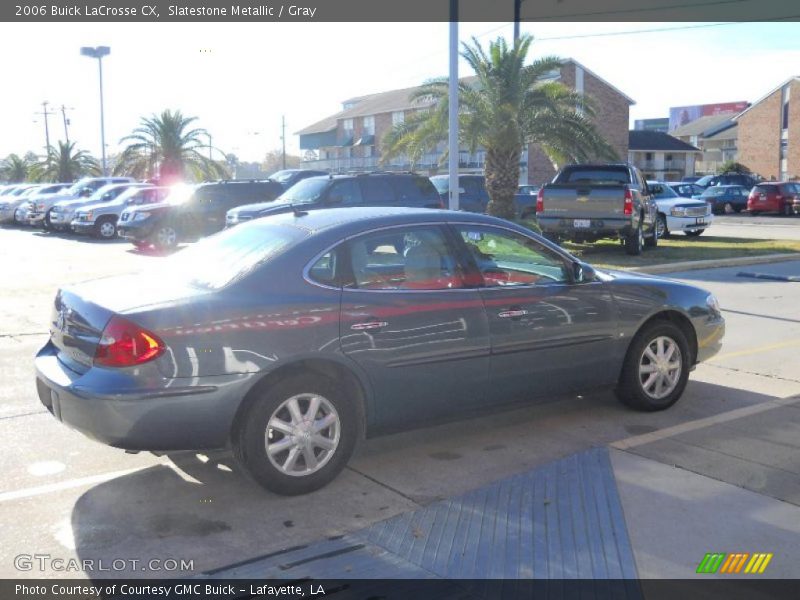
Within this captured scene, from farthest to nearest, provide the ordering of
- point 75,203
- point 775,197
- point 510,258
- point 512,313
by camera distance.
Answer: point 775,197, point 75,203, point 510,258, point 512,313

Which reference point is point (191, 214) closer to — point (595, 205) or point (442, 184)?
point (442, 184)

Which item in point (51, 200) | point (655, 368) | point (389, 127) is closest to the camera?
point (655, 368)

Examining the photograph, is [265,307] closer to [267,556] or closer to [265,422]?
[265,422]

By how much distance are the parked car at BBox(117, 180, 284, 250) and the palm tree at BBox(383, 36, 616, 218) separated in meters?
5.16

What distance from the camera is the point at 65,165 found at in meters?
50.7

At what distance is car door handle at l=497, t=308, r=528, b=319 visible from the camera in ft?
18.2

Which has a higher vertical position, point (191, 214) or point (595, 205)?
point (595, 205)

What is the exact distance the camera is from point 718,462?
527 centimetres

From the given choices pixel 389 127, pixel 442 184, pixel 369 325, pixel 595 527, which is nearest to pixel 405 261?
pixel 369 325

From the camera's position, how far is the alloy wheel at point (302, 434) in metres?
4.72

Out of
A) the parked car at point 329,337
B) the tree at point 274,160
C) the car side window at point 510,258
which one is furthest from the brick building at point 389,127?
the parked car at point 329,337

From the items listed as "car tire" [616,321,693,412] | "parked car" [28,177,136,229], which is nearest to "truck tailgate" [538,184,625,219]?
"car tire" [616,321,693,412]

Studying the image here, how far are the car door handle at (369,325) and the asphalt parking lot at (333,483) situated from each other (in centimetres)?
94

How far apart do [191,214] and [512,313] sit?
1695 cm
